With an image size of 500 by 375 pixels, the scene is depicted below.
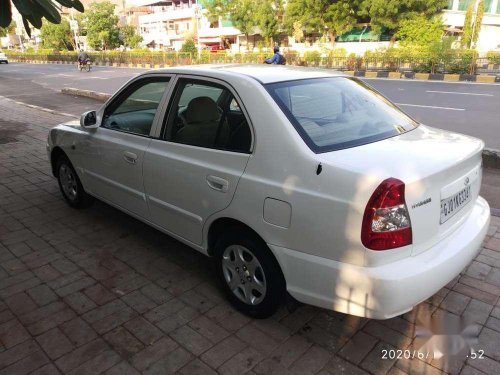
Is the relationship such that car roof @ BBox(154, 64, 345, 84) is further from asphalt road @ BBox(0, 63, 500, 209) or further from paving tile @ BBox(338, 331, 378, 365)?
asphalt road @ BBox(0, 63, 500, 209)

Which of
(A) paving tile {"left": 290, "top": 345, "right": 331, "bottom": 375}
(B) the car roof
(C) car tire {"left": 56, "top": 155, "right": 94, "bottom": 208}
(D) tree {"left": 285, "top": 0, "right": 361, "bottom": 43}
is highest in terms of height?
(D) tree {"left": 285, "top": 0, "right": 361, "bottom": 43}

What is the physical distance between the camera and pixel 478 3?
34188mm

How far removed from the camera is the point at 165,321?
2836 millimetres

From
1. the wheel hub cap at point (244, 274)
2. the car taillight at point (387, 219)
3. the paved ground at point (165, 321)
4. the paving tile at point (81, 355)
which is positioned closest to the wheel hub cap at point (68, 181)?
the paved ground at point (165, 321)

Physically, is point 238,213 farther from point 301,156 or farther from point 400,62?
point 400,62

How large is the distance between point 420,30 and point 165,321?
35.1 metres

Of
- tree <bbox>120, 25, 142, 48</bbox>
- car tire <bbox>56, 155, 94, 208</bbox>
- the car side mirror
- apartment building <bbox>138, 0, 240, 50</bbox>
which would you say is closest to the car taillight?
the car side mirror

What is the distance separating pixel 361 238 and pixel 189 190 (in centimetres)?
132

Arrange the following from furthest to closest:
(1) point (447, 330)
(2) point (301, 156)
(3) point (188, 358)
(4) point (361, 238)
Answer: (1) point (447, 330), (3) point (188, 358), (2) point (301, 156), (4) point (361, 238)

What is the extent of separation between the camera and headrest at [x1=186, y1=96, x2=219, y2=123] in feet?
10.3

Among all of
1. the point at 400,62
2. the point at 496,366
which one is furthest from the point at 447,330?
the point at 400,62

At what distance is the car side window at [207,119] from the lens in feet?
8.84

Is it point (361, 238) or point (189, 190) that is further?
point (189, 190)

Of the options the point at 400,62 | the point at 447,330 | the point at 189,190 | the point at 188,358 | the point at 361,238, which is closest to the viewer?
the point at 361,238
